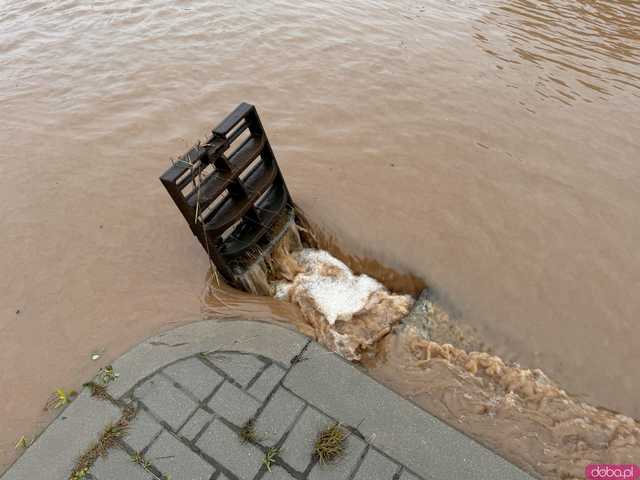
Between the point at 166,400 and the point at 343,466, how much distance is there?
1.47 meters

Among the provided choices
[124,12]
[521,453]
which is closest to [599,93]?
[521,453]

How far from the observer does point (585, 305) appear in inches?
174

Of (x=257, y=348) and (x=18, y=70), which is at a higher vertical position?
(x=18, y=70)

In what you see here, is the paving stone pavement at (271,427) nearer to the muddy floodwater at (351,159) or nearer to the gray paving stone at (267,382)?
the gray paving stone at (267,382)

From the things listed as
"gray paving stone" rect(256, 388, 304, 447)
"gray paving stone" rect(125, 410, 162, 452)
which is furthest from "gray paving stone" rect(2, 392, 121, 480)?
"gray paving stone" rect(256, 388, 304, 447)

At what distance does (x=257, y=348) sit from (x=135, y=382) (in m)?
1.03

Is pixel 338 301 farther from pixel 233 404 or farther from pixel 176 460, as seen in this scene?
pixel 176 460

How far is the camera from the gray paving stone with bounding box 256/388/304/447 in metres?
3.00

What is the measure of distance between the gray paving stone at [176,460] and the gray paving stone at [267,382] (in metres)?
0.60

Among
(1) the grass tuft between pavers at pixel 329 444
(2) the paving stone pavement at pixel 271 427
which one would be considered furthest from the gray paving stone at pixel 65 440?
(1) the grass tuft between pavers at pixel 329 444

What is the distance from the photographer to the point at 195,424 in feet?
10.0

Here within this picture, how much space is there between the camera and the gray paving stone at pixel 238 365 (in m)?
3.31

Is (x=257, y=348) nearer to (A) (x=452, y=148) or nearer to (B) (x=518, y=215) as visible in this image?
(B) (x=518, y=215)
